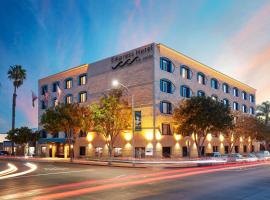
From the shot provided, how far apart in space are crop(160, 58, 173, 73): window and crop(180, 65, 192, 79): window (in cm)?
344

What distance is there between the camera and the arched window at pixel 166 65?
48.2 metres

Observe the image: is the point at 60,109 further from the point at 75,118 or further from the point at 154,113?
the point at 154,113

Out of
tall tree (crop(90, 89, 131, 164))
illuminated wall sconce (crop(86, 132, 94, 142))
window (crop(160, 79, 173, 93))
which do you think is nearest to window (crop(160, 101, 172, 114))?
window (crop(160, 79, 173, 93))

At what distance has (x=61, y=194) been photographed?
15.1 meters

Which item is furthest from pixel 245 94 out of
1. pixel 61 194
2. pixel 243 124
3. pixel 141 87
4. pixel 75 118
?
pixel 61 194

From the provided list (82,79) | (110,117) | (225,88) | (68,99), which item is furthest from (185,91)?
(68,99)

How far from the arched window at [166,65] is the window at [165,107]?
5.51 metres

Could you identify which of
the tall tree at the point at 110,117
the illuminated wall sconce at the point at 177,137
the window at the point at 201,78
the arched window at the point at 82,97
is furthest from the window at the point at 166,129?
the arched window at the point at 82,97

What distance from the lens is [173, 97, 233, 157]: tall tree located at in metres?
42.9

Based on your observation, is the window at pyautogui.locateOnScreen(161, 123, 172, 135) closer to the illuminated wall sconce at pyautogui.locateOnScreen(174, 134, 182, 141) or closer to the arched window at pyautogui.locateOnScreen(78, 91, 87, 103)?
the illuminated wall sconce at pyautogui.locateOnScreen(174, 134, 182, 141)

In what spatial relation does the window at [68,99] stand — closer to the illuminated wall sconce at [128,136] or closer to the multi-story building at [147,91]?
the multi-story building at [147,91]

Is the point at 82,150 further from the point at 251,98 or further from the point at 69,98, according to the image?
the point at 251,98

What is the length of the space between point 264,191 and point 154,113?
3001 cm

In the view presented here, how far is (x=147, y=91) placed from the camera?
4675 cm
